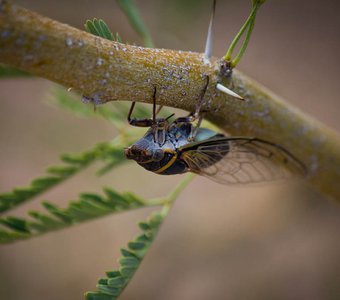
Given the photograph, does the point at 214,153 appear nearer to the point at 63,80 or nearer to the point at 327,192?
the point at 327,192

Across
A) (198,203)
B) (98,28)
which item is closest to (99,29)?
(98,28)

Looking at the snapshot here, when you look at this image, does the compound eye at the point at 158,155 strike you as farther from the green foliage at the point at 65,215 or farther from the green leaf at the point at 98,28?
the green leaf at the point at 98,28

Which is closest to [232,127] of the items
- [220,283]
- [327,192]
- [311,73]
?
[327,192]

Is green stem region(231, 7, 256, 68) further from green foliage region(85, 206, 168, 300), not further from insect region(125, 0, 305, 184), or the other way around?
green foliage region(85, 206, 168, 300)

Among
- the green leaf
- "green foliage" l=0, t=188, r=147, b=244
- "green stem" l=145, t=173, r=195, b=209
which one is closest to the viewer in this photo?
the green leaf

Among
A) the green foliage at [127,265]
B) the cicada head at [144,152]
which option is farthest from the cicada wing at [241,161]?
the green foliage at [127,265]

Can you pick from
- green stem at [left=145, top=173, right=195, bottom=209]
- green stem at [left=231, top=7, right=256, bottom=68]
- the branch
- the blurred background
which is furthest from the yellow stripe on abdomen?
the blurred background
